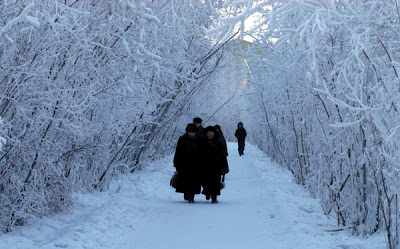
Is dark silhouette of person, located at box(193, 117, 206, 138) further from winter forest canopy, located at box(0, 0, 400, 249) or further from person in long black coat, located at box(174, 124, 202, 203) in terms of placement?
winter forest canopy, located at box(0, 0, 400, 249)

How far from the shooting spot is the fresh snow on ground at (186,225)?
720 cm

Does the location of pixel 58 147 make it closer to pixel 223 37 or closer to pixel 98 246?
pixel 98 246

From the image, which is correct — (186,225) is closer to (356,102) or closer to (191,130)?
(356,102)

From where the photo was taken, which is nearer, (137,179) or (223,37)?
(223,37)

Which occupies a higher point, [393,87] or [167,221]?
[393,87]

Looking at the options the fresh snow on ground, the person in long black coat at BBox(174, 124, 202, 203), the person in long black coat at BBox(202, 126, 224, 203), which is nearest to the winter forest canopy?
the fresh snow on ground

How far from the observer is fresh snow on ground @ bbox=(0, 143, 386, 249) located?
7.20 meters

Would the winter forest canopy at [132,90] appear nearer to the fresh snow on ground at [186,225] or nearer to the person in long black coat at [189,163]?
the fresh snow on ground at [186,225]

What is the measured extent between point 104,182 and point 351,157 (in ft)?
19.7

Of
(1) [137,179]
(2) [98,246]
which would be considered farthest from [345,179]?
(1) [137,179]

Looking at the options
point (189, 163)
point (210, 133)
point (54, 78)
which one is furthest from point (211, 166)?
point (54, 78)

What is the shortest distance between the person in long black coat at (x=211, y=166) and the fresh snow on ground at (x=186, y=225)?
327 mm

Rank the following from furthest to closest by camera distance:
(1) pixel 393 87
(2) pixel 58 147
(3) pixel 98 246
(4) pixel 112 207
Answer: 1. (4) pixel 112 207
2. (2) pixel 58 147
3. (3) pixel 98 246
4. (1) pixel 393 87

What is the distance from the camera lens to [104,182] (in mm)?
12539
